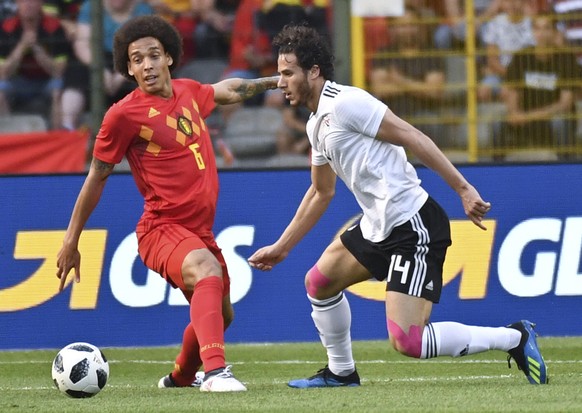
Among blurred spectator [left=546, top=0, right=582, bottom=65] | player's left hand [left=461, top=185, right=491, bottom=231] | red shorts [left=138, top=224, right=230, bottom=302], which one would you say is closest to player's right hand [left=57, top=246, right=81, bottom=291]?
red shorts [left=138, top=224, right=230, bottom=302]

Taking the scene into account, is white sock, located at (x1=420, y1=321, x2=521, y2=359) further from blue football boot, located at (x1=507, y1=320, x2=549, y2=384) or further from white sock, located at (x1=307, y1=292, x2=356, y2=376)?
white sock, located at (x1=307, y1=292, x2=356, y2=376)

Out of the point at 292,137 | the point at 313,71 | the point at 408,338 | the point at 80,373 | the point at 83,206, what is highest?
the point at 313,71

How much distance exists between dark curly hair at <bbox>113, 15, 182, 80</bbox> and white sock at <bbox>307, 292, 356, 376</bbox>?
1.64 metres

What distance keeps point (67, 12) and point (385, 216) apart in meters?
6.43

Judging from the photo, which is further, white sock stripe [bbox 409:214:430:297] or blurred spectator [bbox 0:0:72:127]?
blurred spectator [bbox 0:0:72:127]

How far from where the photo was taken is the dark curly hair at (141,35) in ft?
24.0

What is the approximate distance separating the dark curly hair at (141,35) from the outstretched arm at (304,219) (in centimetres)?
108

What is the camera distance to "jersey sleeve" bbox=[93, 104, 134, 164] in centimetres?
703

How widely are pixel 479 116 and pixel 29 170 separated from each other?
4060mm

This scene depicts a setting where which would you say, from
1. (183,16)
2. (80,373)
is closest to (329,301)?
(80,373)

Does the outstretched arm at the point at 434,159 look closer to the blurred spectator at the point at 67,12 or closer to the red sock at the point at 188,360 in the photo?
the red sock at the point at 188,360

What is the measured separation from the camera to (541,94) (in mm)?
11906

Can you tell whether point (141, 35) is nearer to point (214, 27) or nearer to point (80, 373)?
point (80, 373)

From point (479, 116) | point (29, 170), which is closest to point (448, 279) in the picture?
point (479, 116)
